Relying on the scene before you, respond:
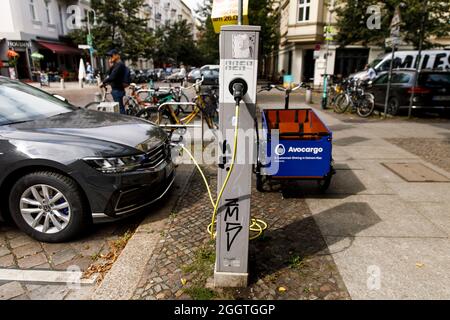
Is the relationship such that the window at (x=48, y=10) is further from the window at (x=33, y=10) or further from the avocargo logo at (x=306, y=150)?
the avocargo logo at (x=306, y=150)

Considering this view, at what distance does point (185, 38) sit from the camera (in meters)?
52.3

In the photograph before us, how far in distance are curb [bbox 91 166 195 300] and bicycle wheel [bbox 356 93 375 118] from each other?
916cm

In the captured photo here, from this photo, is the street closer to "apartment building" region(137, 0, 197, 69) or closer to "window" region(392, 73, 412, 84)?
"window" region(392, 73, 412, 84)

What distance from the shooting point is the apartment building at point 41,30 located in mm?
25797

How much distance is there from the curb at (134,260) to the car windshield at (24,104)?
177 centimetres

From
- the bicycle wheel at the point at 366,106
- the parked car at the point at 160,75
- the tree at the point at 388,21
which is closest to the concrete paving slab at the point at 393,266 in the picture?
the bicycle wheel at the point at 366,106

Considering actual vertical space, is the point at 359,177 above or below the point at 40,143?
below

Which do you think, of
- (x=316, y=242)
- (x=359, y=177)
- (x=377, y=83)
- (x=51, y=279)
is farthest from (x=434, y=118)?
(x=51, y=279)

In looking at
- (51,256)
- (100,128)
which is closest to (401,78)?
(100,128)

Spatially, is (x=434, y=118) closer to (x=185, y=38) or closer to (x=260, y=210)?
(x=260, y=210)

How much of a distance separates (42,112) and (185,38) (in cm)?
5217

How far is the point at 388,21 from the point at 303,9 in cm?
1115

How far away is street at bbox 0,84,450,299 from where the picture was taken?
2582mm

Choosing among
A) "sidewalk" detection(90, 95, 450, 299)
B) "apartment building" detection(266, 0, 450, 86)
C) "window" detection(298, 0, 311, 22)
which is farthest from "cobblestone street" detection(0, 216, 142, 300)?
"window" detection(298, 0, 311, 22)
